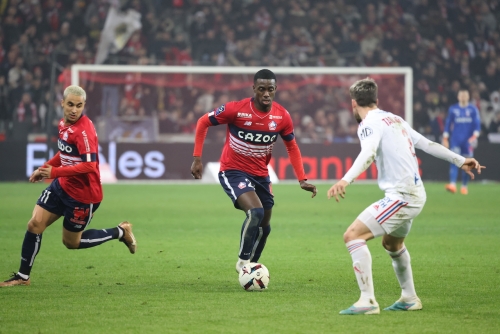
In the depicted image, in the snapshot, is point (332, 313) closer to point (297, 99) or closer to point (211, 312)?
point (211, 312)

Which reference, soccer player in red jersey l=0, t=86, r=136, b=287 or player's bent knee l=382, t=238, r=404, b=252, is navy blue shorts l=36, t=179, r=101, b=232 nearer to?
soccer player in red jersey l=0, t=86, r=136, b=287

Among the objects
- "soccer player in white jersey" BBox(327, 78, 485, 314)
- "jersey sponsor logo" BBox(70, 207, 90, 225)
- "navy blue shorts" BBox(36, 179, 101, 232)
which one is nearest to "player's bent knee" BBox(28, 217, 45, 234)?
"navy blue shorts" BBox(36, 179, 101, 232)

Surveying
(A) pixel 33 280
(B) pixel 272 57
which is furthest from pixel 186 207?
(B) pixel 272 57

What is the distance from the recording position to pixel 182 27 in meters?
27.2

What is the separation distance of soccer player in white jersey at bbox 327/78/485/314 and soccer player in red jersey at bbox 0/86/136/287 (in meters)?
2.51

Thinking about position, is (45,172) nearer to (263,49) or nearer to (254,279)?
(254,279)

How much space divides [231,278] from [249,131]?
4.71ft

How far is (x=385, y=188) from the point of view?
607 cm

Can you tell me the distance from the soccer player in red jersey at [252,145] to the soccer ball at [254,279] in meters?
0.41

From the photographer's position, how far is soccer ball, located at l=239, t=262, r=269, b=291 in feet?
23.4

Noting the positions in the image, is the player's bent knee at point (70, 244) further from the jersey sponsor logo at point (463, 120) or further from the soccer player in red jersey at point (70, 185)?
the jersey sponsor logo at point (463, 120)

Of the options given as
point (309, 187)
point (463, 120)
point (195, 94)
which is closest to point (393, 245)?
point (309, 187)

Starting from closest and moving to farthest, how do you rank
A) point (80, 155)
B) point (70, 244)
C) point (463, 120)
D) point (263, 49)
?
point (80, 155) < point (70, 244) < point (463, 120) < point (263, 49)

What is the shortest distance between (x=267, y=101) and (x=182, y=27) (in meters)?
20.0
